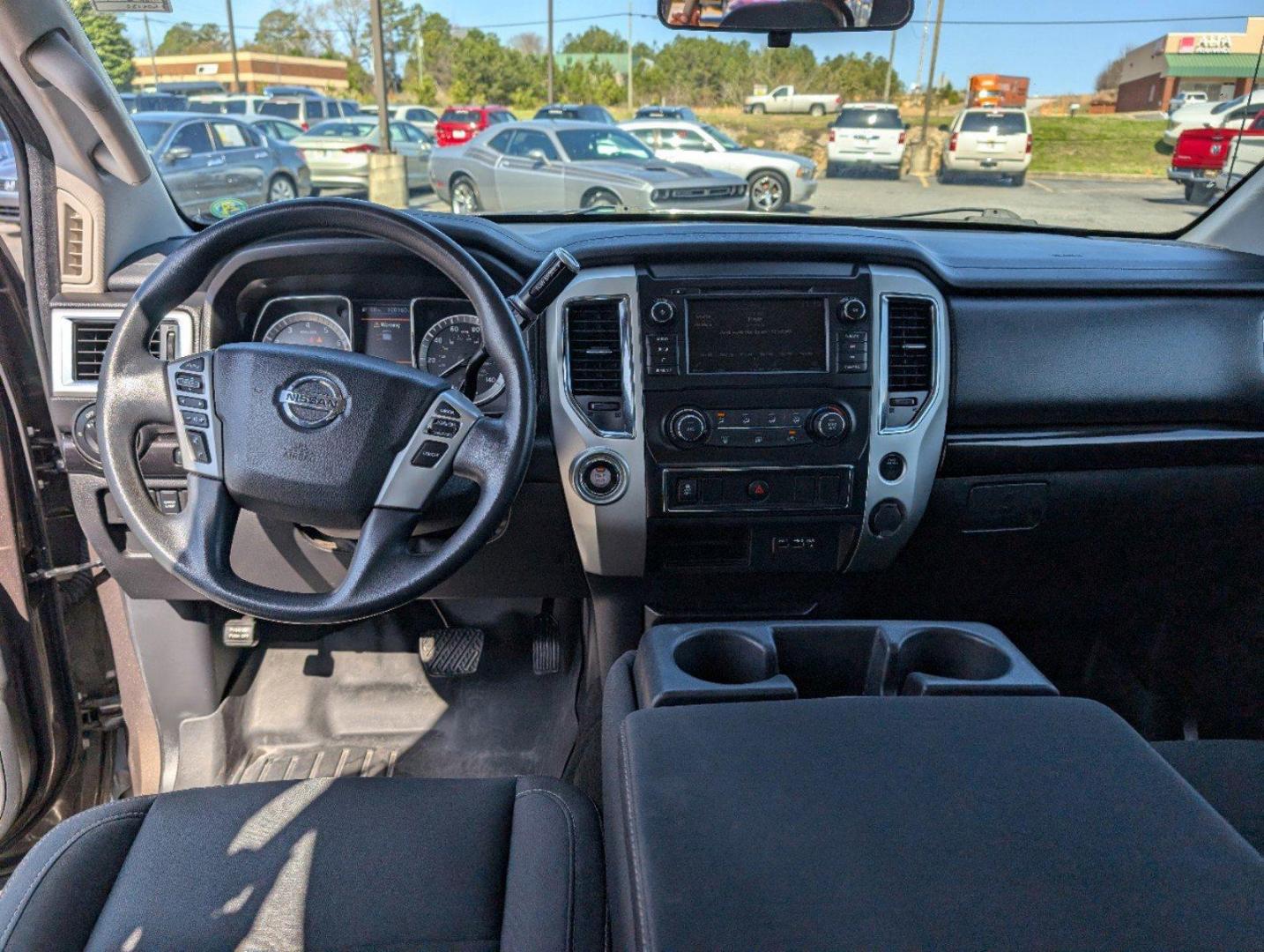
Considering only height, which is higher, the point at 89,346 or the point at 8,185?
the point at 8,185

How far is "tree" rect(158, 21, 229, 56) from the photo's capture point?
2299 mm

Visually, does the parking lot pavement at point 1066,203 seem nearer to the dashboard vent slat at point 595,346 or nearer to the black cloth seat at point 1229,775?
the dashboard vent slat at point 595,346

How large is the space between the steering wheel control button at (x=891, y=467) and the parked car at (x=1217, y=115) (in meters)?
1.20

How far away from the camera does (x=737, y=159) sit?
10.9ft

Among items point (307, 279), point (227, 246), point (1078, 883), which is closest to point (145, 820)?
point (227, 246)

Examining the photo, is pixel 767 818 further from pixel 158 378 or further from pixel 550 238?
pixel 550 238

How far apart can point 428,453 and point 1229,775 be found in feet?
4.74

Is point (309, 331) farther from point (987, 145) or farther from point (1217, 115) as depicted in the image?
point (1217, 115)

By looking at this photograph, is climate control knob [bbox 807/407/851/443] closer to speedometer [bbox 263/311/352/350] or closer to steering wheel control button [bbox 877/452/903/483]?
steering wheel control button [bbox 877/452/903/483]

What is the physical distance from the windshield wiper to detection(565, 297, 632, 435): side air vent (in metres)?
1.02

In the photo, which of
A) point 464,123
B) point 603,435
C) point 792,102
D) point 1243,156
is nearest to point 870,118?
point 792,102

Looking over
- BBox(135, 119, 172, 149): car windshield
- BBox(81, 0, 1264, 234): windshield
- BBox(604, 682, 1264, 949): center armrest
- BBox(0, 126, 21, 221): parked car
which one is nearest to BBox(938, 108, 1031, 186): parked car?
BBox(81, 0, 1264, 234): windshield

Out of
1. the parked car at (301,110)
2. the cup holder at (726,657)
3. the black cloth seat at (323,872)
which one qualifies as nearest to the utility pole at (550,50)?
the cup holder at (726,657)

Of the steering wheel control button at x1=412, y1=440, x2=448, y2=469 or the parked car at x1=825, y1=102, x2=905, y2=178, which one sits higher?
the parked car at x1=825, y1=102, x2=905, y2=178
